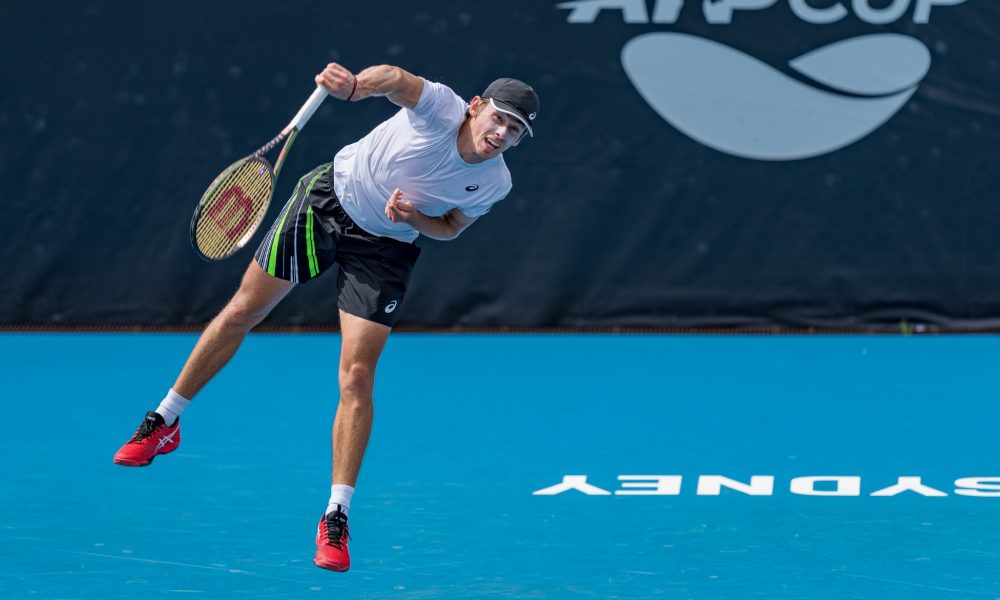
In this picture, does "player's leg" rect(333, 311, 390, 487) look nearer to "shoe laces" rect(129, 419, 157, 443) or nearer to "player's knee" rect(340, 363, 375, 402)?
"player's knee" rect(340, 363, 375, 402)

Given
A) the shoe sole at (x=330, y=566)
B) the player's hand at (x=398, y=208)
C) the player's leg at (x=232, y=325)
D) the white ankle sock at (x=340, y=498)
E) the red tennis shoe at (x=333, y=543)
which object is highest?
the player's hand at (x=398, y=208)

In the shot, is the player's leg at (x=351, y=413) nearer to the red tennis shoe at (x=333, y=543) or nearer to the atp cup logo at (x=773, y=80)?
the red tennis shoe at (x=333, y=543)

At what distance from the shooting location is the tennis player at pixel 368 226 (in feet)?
18.4

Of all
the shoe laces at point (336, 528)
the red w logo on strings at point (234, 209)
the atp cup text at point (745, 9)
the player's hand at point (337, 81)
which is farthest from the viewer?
the atp cup text at point (745, 9)

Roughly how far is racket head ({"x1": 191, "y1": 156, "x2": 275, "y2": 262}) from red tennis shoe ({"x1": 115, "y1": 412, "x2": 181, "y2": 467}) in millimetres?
726

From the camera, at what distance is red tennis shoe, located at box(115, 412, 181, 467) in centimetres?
616

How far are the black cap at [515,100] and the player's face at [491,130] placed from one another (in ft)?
0.07

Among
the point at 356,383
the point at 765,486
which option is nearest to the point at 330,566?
the point at 356,383

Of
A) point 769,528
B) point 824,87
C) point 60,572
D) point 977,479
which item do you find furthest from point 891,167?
point 60,572

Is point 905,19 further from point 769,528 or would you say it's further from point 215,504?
point 215,504

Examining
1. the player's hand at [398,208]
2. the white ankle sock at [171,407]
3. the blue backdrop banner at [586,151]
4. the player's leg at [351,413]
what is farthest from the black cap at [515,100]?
the blue backdrop banner at [586,151]

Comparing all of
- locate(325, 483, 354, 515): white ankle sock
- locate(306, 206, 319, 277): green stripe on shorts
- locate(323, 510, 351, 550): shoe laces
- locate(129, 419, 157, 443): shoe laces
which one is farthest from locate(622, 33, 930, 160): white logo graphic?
locate(323, 510, 351, 550): shoe laces

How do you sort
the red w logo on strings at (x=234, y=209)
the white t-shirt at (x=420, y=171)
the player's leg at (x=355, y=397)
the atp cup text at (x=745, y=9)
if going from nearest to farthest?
the player's leg at (x=355, y=397)
the white t-shirt at (x=420, y=171)
the red w logo on strings at (x=234, y=209)
the atp cup text at (x=745, y=9)

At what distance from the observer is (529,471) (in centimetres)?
705
